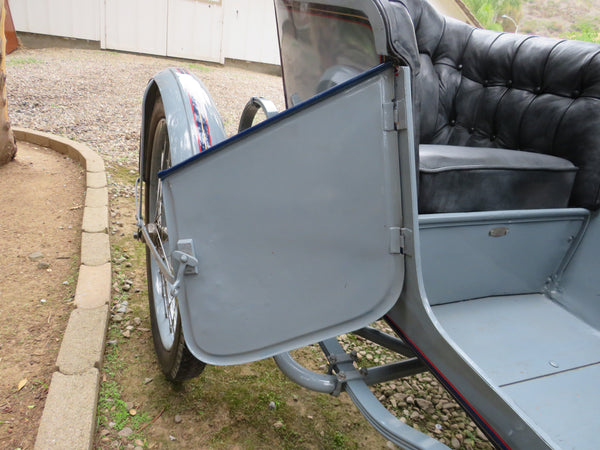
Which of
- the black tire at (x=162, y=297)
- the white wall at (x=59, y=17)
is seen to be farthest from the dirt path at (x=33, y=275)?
the white wall at (x=59, y=17)

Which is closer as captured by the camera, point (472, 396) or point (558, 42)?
point (472, 396)

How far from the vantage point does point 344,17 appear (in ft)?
4.05

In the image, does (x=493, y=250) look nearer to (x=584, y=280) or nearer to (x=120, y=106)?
(x=584, y=280)

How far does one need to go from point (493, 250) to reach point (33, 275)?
2312 millimetres

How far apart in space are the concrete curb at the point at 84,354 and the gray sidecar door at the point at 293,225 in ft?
2.08

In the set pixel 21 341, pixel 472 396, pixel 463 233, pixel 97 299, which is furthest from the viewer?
pixel 97 299

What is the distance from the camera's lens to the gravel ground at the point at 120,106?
6.46ft

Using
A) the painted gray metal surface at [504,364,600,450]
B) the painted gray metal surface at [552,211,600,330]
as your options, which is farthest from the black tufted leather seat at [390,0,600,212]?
the painted gray metal surface at [504,364,600,450]

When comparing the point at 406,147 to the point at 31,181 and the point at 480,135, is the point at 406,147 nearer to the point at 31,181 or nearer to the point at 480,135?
the point at 480,135

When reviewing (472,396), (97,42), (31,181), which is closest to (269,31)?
(97,42)

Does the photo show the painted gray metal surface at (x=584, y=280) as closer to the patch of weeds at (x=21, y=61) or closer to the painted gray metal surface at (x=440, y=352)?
the painted gray metal surface at (x=440, y=352)

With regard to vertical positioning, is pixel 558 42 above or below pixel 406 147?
above

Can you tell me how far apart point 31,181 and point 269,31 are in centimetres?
897

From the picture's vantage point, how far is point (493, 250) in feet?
4.98
